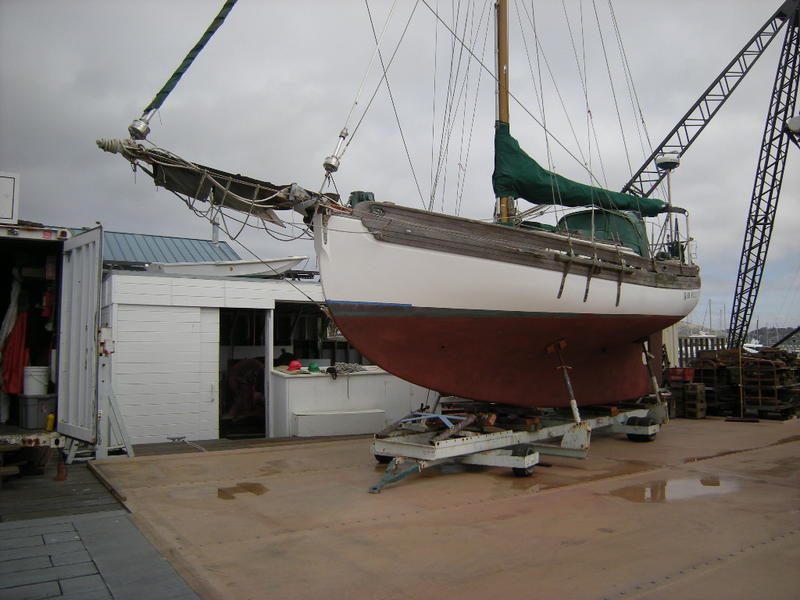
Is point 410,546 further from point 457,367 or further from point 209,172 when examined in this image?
point 209,172

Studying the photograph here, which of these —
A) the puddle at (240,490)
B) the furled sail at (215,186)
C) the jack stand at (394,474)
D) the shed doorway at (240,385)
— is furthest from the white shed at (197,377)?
the jack stand at (394,474)

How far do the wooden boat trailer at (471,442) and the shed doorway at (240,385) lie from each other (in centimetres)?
555

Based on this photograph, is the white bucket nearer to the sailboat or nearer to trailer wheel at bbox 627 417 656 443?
the sailboat

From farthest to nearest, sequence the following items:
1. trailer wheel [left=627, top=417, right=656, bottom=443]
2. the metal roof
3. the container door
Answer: the metal roof, trailer wheel [left=627, top=417, right=656, bottom=443], the container door

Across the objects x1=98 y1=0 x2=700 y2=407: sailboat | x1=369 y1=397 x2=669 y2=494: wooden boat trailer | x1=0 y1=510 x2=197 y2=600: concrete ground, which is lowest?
x1=0 y1=510 x2=197 y2=600: concrete ground

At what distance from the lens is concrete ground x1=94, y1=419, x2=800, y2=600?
359 cm

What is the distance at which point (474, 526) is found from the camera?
4.80 meters

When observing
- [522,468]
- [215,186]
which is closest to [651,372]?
[522,468]

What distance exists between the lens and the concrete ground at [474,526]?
11.8 ft

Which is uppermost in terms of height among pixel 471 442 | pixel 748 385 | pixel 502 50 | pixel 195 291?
pixel 502 50

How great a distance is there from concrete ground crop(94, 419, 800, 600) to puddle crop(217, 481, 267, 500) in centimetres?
2

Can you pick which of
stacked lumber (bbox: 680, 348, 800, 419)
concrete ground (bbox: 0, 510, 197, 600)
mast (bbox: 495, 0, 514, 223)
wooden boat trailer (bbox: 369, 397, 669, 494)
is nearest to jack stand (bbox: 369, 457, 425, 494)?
wooden boat trailer (bbox: 369, 397, 669, 494)

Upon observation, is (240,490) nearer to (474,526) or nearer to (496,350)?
(474,526)

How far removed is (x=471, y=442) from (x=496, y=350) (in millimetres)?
1478
